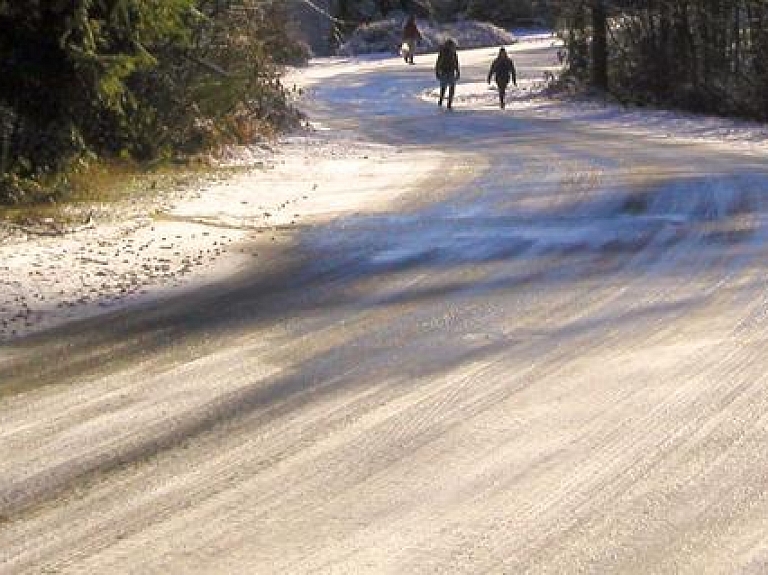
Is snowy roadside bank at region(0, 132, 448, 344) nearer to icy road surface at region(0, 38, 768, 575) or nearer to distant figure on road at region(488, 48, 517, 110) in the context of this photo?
icy road surface at region(0, 38, 768, 575)

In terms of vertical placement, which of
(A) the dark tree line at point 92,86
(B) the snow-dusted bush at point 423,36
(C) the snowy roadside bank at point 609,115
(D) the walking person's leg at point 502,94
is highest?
(A) the dark tree line at point 92,86

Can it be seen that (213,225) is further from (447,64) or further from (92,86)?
(447,64)

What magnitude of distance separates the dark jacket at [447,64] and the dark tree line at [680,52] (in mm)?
3574

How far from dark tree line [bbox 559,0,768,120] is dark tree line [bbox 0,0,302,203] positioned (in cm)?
1397

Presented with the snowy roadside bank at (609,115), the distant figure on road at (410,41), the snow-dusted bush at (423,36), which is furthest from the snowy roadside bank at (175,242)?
the snow-dusted bush at (423,36)

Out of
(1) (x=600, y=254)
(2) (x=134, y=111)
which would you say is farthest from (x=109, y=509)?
(2) (x=134, y=111)

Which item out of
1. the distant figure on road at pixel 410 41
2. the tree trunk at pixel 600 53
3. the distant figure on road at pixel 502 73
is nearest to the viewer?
the distant figure on road at pixel 502 73

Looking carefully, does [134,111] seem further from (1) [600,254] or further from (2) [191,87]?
(1) [600,254]

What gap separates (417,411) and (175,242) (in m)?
5.83

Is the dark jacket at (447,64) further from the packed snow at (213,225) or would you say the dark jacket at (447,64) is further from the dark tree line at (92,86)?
the dark tree line at (92,86)

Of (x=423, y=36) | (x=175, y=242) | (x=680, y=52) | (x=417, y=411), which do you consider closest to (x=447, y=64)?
(x=680, y=52)

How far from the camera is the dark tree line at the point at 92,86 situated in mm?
13055

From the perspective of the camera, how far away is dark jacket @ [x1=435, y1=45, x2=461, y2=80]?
107 feet

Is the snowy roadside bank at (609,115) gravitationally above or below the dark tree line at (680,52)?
below
